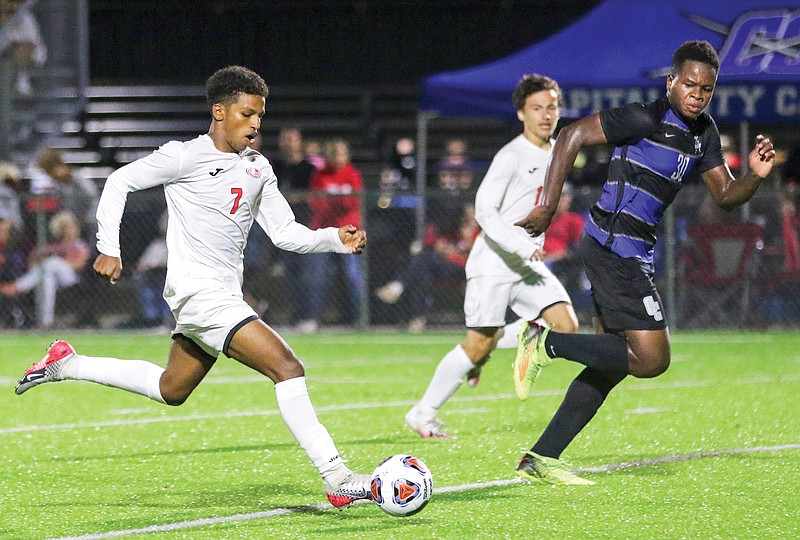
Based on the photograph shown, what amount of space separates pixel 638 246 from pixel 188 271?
2019 mm

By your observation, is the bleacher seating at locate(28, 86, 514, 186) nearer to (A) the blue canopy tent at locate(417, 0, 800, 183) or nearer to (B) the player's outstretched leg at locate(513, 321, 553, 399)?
(A) the blue canopy tent at locate(417, 0, 800, 183)

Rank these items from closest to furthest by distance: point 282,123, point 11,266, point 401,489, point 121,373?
point 401,489, point 121,373, point 11,266, point 282,123

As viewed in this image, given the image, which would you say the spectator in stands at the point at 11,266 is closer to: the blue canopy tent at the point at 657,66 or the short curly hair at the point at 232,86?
the blue canopy tent at the point at 657,66

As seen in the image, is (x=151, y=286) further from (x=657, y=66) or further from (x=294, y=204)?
(x=657, y=66)

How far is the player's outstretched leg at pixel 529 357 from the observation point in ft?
21.2

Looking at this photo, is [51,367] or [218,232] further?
[51,367]

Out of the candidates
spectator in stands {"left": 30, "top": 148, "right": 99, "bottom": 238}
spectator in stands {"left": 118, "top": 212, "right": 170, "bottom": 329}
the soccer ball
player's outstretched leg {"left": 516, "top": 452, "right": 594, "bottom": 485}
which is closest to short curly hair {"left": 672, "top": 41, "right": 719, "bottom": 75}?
player's outstretched leg {"left": 516, "top": 452, "right": 594, "bottom": 485}

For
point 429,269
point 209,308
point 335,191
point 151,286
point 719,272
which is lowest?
point 151,286

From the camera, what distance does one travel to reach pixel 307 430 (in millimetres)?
5645

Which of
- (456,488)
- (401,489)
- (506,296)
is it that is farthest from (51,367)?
(506,296)

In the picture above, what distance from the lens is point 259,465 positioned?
7.06 m

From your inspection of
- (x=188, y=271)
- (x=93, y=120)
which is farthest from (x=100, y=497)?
(x=93, y=120)

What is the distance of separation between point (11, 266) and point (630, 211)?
11.3 meters

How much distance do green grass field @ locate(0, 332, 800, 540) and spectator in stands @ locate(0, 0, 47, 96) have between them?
22.7ft
